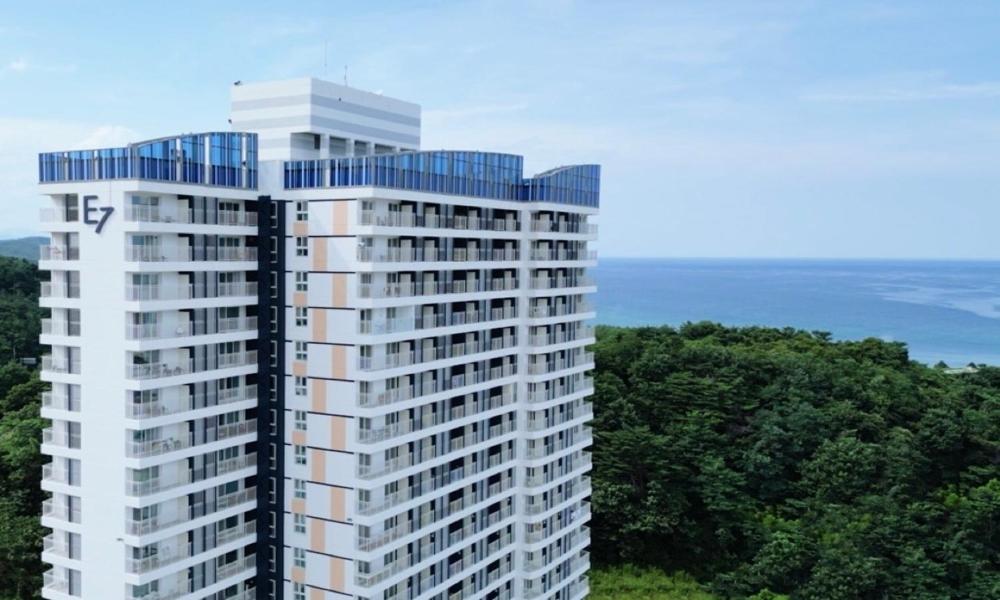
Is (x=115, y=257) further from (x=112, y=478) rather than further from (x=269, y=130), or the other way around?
(x=269, y=130)

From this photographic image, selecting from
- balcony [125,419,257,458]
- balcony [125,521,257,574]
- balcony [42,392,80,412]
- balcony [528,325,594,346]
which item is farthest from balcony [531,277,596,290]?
balcony [42,392,80,412]

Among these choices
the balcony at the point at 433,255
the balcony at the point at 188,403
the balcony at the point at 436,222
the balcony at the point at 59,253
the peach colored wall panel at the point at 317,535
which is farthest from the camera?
the peach colored wall panel at the point at 317,535

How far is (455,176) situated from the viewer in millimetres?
37719

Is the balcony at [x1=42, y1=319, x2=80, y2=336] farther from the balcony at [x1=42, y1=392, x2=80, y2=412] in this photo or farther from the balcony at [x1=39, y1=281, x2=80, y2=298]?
the balcony at [x1=42, y1=392, x2=80, y2=412]

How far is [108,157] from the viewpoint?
29.9 meters

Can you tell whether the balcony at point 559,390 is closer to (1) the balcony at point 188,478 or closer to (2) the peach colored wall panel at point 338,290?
(2) the peach colored wall panel at point 338,290

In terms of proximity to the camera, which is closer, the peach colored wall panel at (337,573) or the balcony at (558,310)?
the peach colored wall panel at (337,573)

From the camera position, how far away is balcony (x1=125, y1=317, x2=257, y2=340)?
97.1 feet

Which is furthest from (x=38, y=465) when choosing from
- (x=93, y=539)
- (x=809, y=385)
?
(x=809, y=385)

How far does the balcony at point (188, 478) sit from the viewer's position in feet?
97.3

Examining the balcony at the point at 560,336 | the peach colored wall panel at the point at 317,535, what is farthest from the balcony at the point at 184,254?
the balcony at the point at 560,336

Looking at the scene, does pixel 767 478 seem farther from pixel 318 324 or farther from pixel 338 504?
pixel 318 324

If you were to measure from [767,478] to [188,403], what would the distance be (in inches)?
1760

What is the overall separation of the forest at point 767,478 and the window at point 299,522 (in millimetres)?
22682
